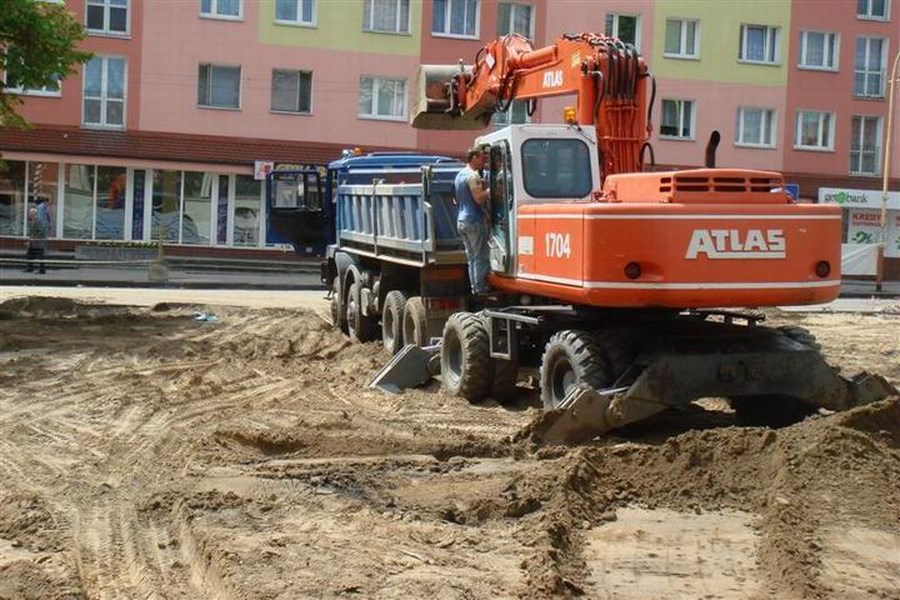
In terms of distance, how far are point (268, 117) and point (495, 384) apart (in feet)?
95.4

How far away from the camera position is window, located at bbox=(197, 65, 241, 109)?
130 feet

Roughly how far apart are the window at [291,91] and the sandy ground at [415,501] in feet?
92.7

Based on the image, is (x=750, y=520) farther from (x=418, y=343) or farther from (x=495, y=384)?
(x=418, y=343)

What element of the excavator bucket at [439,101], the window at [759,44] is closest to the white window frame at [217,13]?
the window at [759,44]

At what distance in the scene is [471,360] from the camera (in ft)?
40.5

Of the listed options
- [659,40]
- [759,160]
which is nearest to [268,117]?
[659,40]

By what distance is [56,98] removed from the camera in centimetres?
3809

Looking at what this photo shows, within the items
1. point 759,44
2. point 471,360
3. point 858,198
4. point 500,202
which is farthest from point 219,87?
point 471,360

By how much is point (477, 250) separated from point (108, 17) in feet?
97.2

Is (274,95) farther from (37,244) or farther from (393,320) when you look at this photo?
(393,320)

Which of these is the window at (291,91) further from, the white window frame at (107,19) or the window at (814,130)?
the window at (814,130)

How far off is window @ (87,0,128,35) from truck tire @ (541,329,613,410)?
30.9 m

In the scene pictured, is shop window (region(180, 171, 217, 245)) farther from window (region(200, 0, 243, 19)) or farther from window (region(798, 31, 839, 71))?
window (region(798, 31, 839, 71))

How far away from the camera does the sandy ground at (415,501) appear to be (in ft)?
20.9
